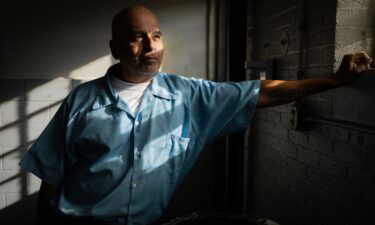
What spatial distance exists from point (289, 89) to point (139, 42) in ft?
2.36

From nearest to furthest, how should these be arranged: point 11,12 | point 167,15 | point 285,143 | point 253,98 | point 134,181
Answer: point 134,181 < point 253,98 < point 285,143 < point 11,12 < point 167,15

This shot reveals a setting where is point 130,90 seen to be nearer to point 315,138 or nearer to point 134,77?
point 134,77

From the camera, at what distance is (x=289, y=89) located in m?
1.47

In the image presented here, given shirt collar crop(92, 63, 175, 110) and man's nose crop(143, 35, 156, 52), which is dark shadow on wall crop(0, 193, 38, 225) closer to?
shirt collar crop(92, 63, 175, 110)

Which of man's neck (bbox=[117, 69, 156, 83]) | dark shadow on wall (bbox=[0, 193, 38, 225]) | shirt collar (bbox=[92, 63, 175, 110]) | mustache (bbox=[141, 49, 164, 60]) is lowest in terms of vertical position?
dark shadow on wall (bbox=[0, 193, 38, 225])

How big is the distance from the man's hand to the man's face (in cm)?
81

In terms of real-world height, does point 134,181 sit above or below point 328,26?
below

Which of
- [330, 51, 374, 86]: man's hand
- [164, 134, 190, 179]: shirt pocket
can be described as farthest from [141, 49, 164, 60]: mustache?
[330, 51, 374, 86]: man's hand

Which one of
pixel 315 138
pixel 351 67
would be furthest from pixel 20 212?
pixel 351 67

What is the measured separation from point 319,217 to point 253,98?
33.1 inches

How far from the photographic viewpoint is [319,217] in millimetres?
1840

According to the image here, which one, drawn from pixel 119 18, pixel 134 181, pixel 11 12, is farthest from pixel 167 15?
pixel 134 181

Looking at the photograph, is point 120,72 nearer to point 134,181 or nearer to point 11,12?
point 134,181

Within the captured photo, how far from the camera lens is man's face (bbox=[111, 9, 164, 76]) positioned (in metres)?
1.48
